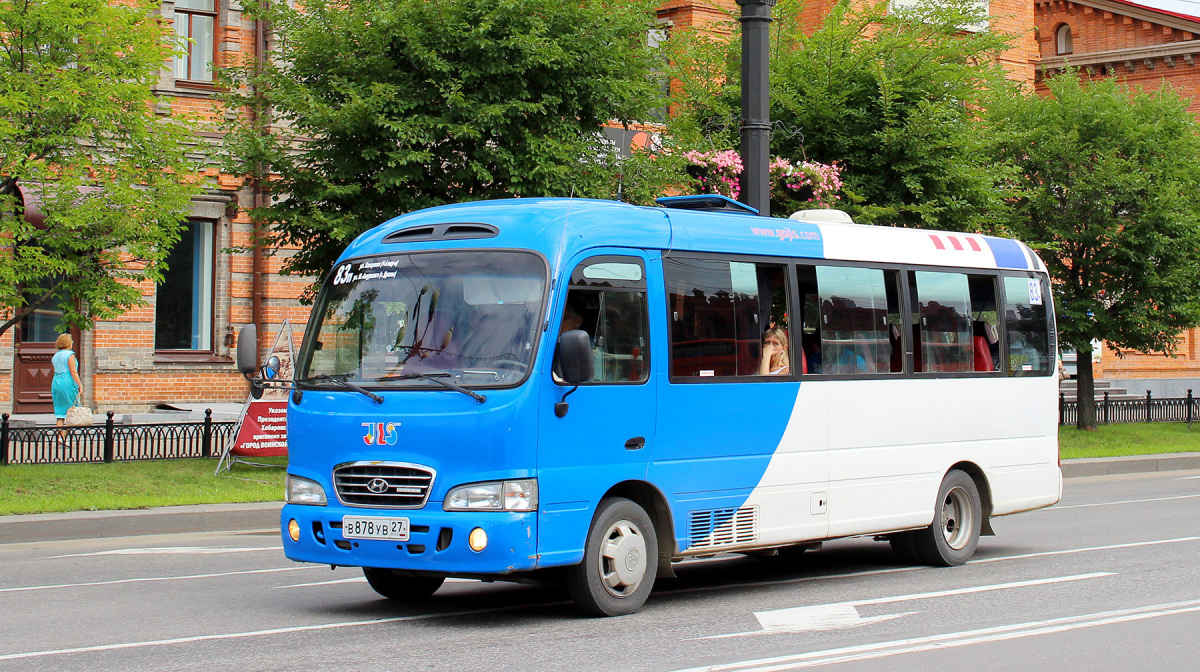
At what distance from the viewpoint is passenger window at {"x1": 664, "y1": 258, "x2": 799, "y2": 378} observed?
31.1ft

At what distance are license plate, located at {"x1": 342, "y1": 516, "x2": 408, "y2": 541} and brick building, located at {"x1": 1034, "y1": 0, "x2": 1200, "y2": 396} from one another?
133 feet

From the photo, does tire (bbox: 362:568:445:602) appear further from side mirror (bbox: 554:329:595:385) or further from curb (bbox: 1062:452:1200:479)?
curb (bbox: 1062:452:1200:479)

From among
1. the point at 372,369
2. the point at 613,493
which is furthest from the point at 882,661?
the point at 372,369

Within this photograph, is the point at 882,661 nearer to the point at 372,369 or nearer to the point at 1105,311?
the point at 372,369

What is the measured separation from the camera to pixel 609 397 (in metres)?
8.88

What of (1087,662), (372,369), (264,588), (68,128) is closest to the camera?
(1087,662)

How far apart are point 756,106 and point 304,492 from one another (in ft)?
22.2

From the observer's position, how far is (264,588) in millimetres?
10367

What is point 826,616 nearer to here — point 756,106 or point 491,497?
point 491,497

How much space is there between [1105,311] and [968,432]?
1974 centimetres

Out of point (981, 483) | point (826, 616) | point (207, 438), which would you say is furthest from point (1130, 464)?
point (826, 616)

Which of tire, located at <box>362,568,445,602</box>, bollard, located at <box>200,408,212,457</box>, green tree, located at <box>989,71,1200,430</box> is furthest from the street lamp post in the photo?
green tree, located at <box>989,71,1200,430</box>

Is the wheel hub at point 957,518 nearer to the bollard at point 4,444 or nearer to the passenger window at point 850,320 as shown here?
the passenger window at point 850,320

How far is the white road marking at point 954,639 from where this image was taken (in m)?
7.08
